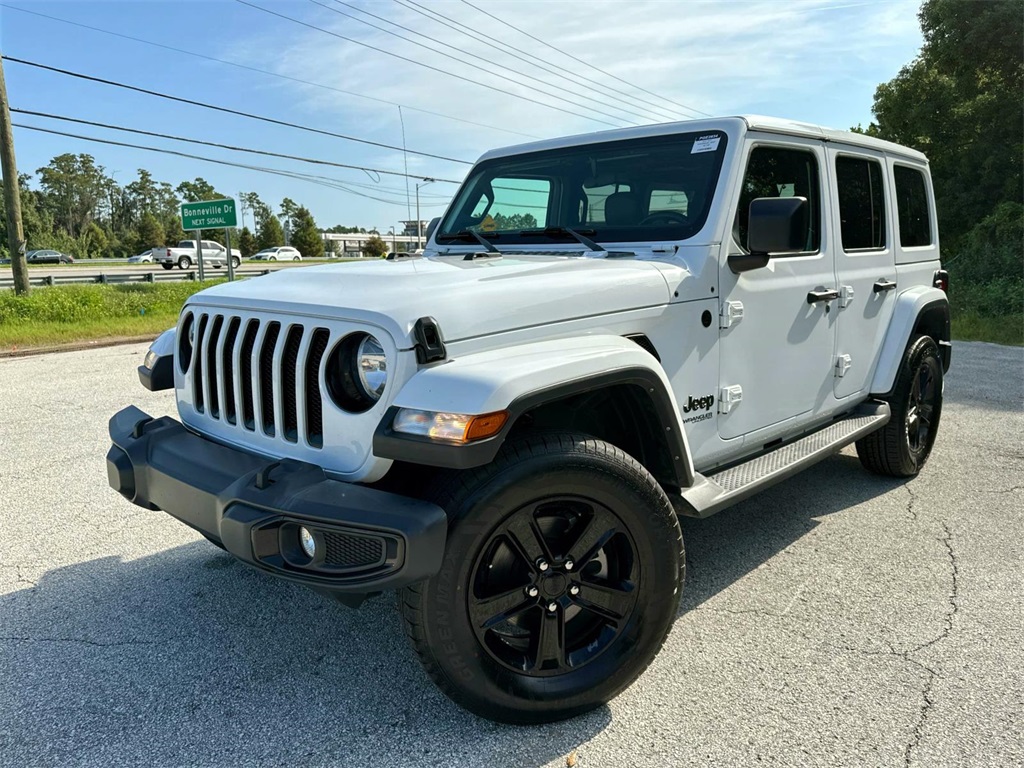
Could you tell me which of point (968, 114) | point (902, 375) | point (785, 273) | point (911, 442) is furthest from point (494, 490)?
point (968, 114)

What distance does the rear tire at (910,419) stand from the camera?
4.52 metres

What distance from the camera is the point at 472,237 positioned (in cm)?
383

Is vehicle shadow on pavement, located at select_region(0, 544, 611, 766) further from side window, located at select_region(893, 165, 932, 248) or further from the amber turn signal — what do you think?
side window, located at select_region(893, 165, 932, 248)

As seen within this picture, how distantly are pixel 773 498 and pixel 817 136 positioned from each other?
6.84 ft

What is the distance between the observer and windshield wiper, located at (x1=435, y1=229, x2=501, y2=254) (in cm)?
360

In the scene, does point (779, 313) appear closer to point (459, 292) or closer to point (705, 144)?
point (705, 144)

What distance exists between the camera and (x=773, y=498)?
455cm

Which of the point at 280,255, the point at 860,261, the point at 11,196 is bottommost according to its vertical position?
the point at 860,261

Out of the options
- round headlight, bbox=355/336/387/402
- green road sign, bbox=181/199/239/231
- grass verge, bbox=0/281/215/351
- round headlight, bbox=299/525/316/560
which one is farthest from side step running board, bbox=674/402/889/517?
green road sign, bbox=181/199/239/231

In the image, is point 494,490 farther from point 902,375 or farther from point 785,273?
point 902,375

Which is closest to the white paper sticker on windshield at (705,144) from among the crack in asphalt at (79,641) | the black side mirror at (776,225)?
the black side mirror at (776,225)

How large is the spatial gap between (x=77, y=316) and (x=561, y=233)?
13397mm

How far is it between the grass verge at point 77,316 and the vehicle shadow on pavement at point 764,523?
1169 centimetres

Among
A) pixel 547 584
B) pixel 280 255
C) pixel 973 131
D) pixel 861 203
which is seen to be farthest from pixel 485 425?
pixel 280 255
